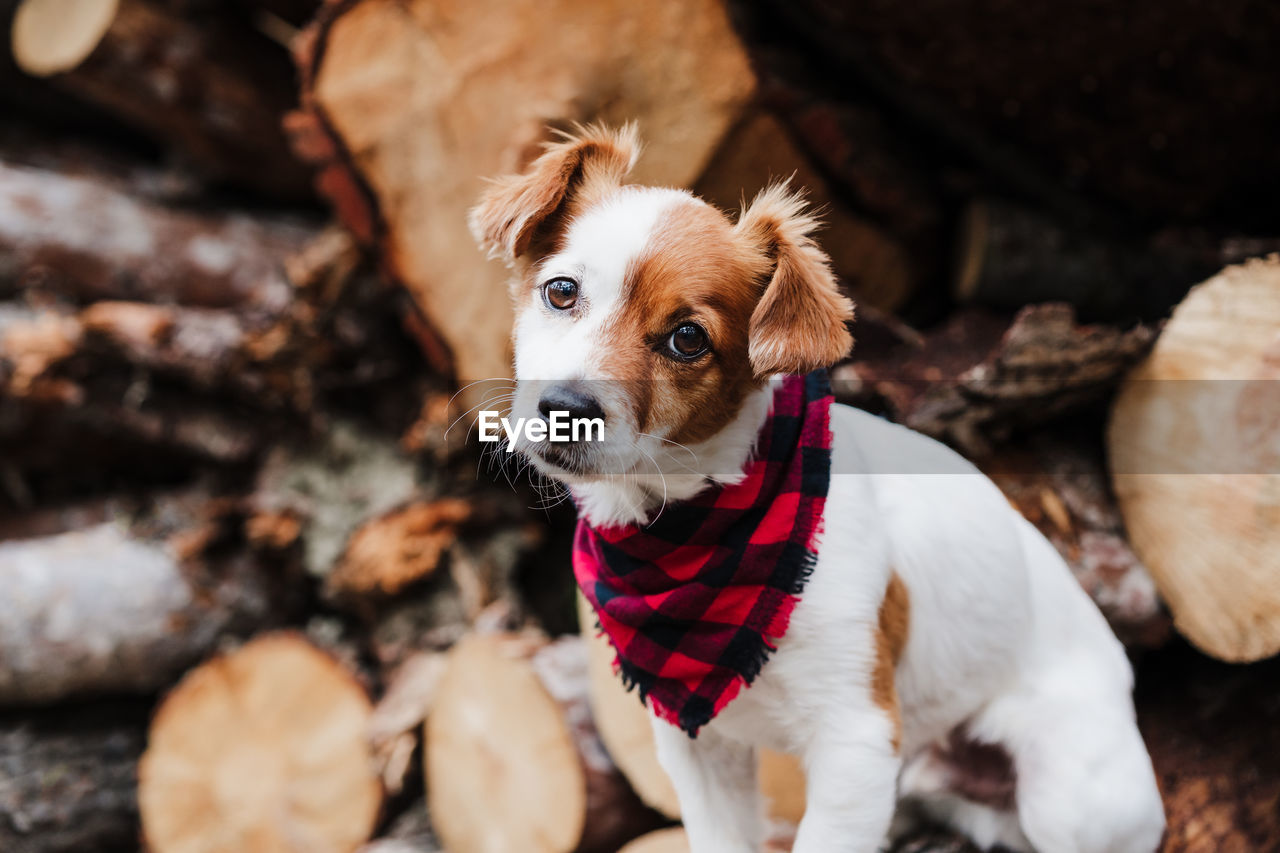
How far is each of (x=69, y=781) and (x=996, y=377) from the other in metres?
3.36

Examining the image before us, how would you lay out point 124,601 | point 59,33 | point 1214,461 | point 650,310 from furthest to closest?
point 59,33 < point 124,601 < point 1214,461 < point 650,310

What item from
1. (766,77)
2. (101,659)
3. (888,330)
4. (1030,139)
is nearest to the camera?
(766,77)

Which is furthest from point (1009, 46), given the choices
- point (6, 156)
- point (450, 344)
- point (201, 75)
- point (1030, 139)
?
point (6, 156)

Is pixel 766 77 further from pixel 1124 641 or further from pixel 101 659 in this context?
pixel 101 659

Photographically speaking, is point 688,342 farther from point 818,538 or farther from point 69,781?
point 69,781

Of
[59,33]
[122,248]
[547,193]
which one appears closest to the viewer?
[547,193]

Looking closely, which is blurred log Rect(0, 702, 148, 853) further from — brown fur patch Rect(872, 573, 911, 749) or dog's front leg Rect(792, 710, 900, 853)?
brown fur patch Rect(872, 573, 911, 749)

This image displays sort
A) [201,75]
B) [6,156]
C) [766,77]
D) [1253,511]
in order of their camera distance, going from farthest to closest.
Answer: [6,156] → [201,75] → [766,77] → [1253,511]

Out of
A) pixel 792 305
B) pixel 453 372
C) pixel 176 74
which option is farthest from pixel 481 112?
pixel 176 74

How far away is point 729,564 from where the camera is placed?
1.62 meters

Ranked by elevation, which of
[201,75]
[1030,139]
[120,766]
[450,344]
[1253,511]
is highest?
[1030,139]

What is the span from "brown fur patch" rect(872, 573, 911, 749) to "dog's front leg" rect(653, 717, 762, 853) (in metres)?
0.38

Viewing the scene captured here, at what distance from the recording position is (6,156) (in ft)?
12.6

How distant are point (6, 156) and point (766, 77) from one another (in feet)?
11.3
